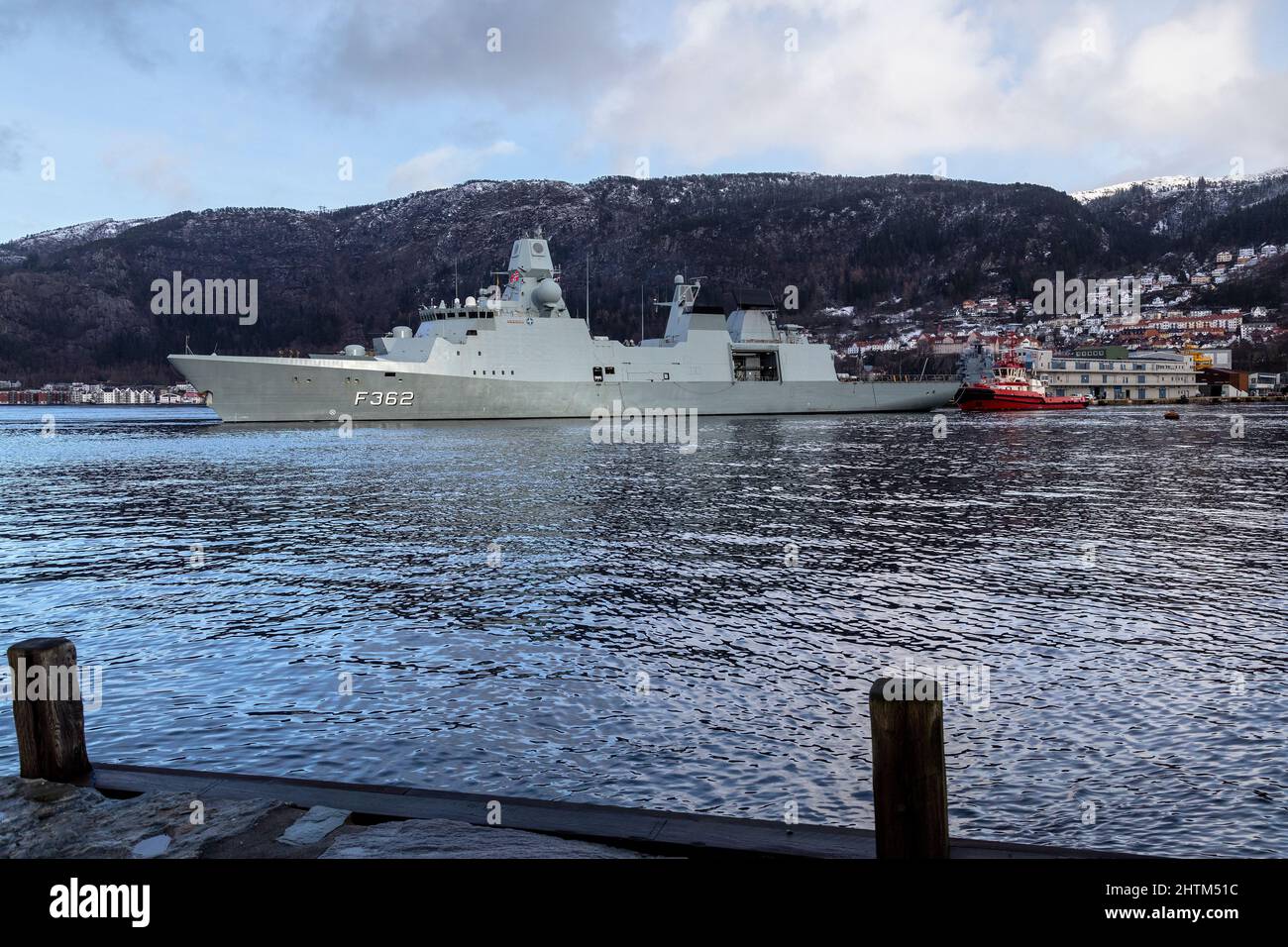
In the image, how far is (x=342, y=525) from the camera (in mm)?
18109

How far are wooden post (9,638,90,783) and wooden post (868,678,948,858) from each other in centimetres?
420

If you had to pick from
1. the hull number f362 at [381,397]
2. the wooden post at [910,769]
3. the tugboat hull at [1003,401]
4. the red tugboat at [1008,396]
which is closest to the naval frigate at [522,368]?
the hull number f362 at [381,397]

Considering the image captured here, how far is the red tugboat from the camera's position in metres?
94.6

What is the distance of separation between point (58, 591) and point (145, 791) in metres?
8.60

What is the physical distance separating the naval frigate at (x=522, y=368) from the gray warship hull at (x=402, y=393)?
0.27ft

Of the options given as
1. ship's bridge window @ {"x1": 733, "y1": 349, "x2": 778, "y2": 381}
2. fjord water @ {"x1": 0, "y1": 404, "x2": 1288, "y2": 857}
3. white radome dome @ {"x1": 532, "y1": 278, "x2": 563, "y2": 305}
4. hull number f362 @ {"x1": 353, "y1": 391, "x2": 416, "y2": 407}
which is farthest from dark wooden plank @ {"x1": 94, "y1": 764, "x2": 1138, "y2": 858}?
ship's bridge window @ {"x1": 733, "y1": 349, "x2": 778, "y2": 381}

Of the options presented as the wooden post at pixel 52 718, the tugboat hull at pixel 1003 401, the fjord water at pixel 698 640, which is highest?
the tugboat hull at pixel 1003 401

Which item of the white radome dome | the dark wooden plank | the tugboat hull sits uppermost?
the white radome dome

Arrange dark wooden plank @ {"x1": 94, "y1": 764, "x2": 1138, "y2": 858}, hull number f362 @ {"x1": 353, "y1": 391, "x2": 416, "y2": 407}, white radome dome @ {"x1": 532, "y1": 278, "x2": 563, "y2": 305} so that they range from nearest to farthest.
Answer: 1. dark wooden plank @ {"x1": 94, "y1": 764, "x2": 1138, "y2": 858}
2. hull number f362 @ {"x1": 353, "y1": 391, "x2": 416, "y2": 407}
3. white radome dome @ {"x1": 532, "y1": 278, "x2": 563, "y2": 305}

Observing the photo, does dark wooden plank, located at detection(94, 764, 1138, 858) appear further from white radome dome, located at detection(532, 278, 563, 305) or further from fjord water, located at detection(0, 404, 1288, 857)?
white radome dome, located at detection(532, 278, 563, 305)

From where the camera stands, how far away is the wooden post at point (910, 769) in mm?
3879

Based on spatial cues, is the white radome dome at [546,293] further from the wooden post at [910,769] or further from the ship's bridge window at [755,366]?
the wooden post at [910,769]

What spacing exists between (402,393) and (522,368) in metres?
7.53
